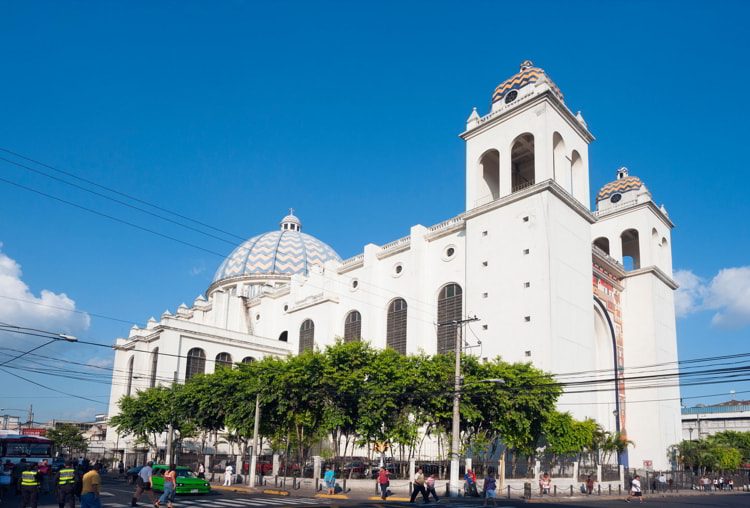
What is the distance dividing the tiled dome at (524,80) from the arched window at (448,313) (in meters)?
15.5

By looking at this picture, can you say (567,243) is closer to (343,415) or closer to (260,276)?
(343,415)

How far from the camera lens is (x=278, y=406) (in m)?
37.5

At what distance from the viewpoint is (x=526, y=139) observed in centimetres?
5059

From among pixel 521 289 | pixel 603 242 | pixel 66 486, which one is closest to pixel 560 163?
pixel 521 289

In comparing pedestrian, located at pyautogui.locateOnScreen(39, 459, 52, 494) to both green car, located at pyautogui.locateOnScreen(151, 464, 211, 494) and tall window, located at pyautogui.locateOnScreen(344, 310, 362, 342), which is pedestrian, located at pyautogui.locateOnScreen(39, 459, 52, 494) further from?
tall window, located at pyautogui.locateOnScreen(344, 310, 362, 342)

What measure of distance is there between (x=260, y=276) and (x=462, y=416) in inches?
1868

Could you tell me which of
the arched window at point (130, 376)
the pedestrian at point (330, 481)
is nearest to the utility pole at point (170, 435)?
the arched window at point (130, 376)

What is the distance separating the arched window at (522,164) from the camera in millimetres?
51875

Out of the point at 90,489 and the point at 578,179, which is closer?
the point at 90,489

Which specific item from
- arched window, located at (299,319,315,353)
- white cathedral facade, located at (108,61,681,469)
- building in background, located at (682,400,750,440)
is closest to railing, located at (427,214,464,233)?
white cathedral facade, located at (108,61,681,469)

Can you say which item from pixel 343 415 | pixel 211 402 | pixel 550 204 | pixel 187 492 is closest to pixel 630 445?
pixel 550 204

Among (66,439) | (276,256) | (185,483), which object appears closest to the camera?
(185,483)

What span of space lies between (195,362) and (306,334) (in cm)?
1072

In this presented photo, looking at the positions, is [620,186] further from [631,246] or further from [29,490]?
[29,490]
